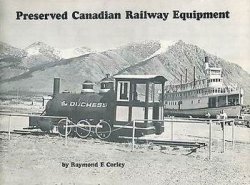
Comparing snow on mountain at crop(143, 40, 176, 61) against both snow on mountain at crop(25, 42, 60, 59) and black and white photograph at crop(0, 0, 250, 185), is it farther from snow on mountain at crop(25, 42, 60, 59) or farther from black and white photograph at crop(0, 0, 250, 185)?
snow on mountain at crop(25, 42, 60, 59)

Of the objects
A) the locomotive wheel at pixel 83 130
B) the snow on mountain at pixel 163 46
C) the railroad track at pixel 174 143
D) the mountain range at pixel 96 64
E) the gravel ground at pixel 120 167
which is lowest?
the gravel ground at pixel 120 167

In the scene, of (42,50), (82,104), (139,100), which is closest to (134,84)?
(139,100)

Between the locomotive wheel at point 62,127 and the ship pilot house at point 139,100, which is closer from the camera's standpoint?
the ship pilot house at point 139,100

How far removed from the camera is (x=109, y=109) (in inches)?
98.4

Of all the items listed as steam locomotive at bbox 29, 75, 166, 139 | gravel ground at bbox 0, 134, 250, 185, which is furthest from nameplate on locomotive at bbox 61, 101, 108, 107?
gravel ground at bbox 0, 134, 250, 185

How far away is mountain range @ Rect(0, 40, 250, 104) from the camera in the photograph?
2.23 metres

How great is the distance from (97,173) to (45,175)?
0.79ft

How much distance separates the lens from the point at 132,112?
2430 mm

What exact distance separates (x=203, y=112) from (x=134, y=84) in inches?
14.5

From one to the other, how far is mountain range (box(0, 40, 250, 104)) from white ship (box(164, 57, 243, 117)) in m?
0.03

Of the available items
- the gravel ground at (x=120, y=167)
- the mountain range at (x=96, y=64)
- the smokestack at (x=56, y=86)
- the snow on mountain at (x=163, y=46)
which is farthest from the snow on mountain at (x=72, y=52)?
the gravel ground at (x=120, y=167)

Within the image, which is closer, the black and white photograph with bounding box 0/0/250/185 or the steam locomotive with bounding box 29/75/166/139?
the black and white photograph with bounding box 0/0/250/185

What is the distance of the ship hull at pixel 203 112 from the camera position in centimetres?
230

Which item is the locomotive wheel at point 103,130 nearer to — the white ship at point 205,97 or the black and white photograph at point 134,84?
the black and white photograph at point 134,84
